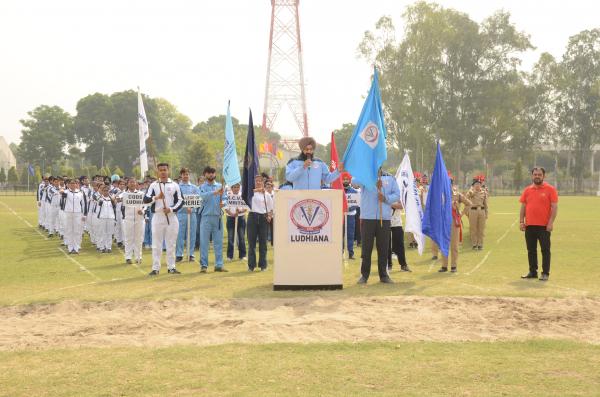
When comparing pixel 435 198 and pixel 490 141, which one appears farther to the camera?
pixel 490 141

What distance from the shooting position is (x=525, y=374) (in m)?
6.03

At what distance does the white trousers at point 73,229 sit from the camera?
18766mm

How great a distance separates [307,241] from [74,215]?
33.9 feet

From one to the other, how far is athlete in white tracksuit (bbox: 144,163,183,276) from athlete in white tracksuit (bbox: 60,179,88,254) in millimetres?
6227

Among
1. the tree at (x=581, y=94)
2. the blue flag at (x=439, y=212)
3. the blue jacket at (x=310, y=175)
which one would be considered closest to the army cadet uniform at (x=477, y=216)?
the blue flag at (x=439, y=212)

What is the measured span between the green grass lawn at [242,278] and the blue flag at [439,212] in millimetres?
752

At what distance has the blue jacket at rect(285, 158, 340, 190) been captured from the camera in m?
11.1

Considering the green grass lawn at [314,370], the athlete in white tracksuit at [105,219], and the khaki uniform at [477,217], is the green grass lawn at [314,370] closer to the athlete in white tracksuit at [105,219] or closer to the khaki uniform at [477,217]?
the khaki uniform at [477,217]

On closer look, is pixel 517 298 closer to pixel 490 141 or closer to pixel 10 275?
pixel 10 275

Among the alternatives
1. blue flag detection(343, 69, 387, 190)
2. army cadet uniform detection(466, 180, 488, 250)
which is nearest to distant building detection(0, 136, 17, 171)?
army cadet uniform detection(466, 180, 488, 250)

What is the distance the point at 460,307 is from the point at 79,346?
196 inches

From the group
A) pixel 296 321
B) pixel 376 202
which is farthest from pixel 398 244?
pixel 296 321

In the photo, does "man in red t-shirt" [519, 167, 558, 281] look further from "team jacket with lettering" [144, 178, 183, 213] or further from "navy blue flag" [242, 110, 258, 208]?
"team jacket with lettering" [144, 178, 183, 213]

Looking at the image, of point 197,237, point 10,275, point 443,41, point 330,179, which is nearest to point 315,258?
point 330,179
